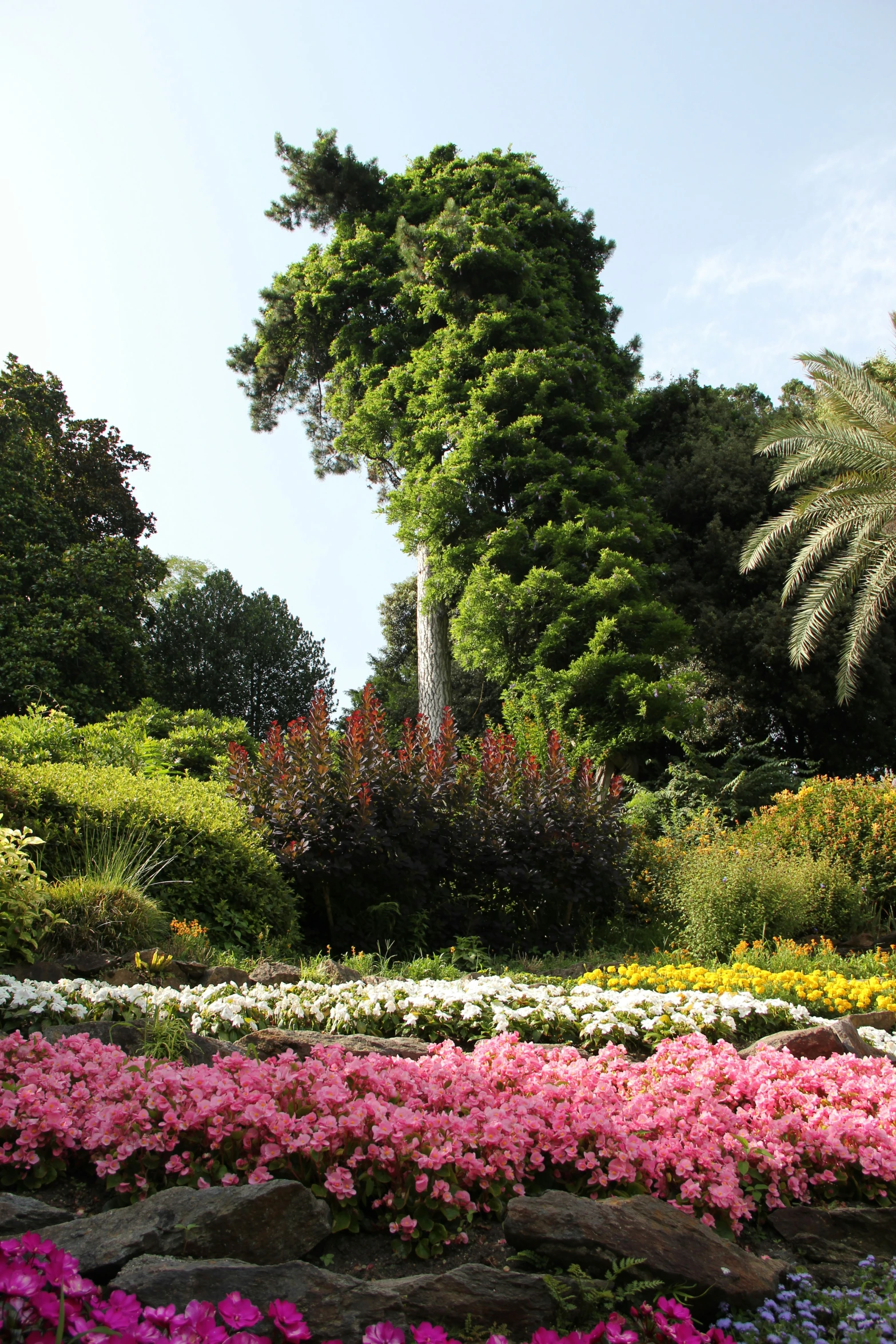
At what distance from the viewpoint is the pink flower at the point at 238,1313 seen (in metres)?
1.62

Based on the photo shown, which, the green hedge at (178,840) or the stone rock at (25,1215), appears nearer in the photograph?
the stone rock at (25,1215)

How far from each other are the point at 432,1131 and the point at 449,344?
54.2 ft

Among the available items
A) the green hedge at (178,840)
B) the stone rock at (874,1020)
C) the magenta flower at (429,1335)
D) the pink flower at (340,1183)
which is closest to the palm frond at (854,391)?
the stone rock at (874,1020)

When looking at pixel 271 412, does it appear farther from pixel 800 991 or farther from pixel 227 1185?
pixel 227 1185

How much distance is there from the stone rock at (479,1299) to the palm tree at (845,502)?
1440 cm

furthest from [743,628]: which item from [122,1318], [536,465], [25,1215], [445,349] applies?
[122,1318]

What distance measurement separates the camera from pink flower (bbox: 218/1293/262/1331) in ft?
5.33

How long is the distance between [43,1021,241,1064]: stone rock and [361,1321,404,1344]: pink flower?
1.77 m

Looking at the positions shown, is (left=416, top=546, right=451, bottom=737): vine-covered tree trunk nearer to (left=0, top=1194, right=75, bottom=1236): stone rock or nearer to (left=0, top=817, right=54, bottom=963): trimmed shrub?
(left=0, top=817, right=54, bottom=963): trimmed shrub

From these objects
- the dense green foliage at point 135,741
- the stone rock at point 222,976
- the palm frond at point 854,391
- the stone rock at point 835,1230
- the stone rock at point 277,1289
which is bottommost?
the stone rock at point 835,1230

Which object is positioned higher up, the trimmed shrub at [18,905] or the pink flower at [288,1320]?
the trimmed shrub at [18,905]

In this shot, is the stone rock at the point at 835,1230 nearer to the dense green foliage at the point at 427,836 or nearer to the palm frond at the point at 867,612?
the dense green foliage at the point at 427,836

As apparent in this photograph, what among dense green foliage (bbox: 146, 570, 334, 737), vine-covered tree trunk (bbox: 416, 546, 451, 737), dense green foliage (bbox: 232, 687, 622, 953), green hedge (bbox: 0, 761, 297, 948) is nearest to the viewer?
green hedge (bbox: 0, 761, 297, 948)

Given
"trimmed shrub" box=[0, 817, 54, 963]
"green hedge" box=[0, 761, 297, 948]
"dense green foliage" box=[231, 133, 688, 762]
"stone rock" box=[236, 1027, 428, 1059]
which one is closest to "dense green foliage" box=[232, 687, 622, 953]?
"green hedge" box=[0, 761, 297, 948]
